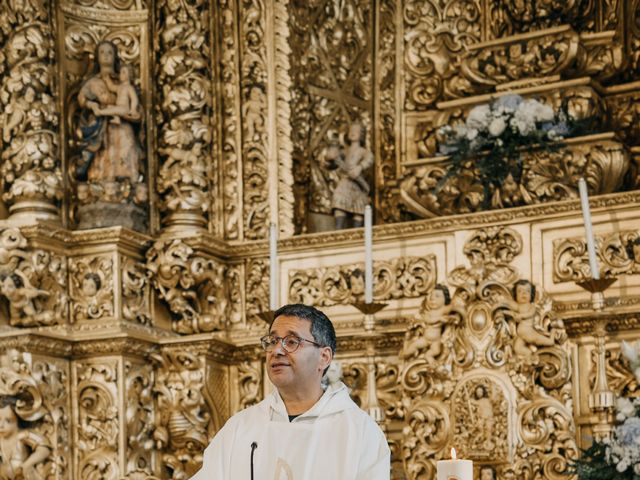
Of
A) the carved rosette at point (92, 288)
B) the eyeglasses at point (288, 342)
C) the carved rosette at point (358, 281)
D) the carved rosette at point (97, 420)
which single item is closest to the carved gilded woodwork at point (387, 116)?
→ the carved rosette at point (358, 281)

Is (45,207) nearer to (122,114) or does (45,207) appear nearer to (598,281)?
(122,114)

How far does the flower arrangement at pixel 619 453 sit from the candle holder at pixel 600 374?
0.64 feet

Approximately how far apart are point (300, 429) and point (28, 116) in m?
4.37

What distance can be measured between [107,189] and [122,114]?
0.47m

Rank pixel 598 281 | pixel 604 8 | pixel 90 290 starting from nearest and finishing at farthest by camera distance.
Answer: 1. pixel 598 281
2. pixel 90 290
3. pixel 604 8

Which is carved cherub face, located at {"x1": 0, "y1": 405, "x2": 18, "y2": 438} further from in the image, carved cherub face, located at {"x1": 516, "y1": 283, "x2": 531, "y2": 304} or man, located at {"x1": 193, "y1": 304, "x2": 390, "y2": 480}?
man, located at {"x1": 193, "y1": 304, "x2": 390, "y2": 480}

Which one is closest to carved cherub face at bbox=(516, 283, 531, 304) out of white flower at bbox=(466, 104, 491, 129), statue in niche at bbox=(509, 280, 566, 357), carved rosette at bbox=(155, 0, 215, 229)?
statue in niche at bbox=(509, 280, 566, 357)

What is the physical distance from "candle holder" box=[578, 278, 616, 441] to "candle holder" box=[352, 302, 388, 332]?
112 cm

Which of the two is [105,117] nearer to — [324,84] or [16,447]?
[324,84]

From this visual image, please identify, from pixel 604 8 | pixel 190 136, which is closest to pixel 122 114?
pixel 190 136

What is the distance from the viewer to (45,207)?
9523mm

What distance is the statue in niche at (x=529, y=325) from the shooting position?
855cm

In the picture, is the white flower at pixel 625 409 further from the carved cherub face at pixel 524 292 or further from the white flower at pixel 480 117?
the white flower at pixel 480 117

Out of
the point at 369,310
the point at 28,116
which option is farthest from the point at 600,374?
the point at 28,116
